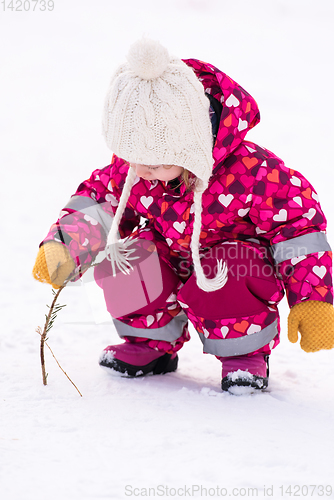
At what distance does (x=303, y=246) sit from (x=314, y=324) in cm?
15

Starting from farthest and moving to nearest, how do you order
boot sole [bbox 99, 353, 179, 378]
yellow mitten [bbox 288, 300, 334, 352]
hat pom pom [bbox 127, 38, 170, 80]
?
boot sole [bbox 99, 353, 179, 378] → yellow mitten [bbox 288, 300, 334, 352] → hat pom pom [bbox 127, 38, 170, 80]

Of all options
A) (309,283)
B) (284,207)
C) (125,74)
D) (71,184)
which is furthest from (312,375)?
(71,184)

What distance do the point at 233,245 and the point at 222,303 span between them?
122mm

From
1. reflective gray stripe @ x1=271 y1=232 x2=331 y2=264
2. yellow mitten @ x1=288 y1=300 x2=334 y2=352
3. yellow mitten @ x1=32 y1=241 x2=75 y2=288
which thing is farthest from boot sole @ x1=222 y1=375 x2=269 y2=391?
yellow mitten @ x1=32 y1=241 x2=75 y2=288

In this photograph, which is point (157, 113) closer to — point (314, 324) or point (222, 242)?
point (222, 242)

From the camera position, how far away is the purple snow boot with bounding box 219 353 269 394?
1011mm

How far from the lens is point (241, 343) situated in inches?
40.6

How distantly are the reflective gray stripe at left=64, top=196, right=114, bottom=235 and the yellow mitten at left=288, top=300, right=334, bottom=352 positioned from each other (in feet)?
1.49

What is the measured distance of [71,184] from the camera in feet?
8.04

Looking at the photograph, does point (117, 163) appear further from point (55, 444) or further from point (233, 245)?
point (55, 444)

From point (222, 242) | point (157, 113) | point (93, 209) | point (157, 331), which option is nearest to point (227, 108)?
point (157, 113)

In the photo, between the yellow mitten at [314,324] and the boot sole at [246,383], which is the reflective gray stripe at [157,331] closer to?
the boot sole at [246,383]

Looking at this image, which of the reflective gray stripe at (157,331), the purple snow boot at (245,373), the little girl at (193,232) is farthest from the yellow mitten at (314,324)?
the reflective gray stripe at (157,331)

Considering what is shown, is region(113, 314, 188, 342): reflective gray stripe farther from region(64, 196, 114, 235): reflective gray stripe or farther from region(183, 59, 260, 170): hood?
region(183, 59, 260, 170): hood
